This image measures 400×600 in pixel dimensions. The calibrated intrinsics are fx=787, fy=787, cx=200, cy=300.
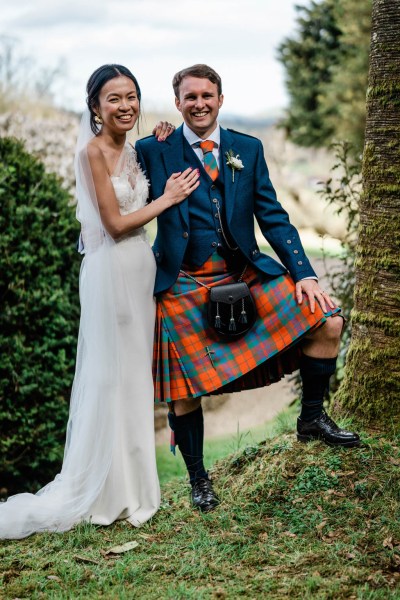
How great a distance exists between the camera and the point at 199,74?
353cm

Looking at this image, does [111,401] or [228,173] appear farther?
[111,401]

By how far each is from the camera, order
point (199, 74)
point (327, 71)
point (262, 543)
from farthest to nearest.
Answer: point (327, 71) → point (199, 74) → point (262, 543)

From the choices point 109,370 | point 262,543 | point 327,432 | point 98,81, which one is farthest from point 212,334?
point 98,81

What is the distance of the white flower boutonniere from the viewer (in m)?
3.65

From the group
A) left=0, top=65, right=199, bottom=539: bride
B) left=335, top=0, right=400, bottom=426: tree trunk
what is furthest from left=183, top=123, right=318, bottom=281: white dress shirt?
left=335, top=0, right=400, bottom=426: tree trunk

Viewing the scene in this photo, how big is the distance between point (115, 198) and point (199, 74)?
26.4 inches

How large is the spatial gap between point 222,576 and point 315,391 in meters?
0.99

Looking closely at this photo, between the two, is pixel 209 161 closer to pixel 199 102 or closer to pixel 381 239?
pixel 199 102

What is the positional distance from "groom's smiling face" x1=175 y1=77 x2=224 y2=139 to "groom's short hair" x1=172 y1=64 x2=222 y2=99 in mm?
18

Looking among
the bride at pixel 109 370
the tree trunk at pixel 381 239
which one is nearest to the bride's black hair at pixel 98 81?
the bride at pixel 109 370

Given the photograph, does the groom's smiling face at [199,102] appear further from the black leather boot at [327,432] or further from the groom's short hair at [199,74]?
the black leather boot at [327,432]

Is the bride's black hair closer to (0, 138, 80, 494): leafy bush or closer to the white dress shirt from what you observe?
the white dress shirt

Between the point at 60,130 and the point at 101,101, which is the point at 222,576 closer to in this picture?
the point at 101,101

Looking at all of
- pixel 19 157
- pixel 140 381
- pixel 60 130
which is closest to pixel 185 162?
pixel 140 381
